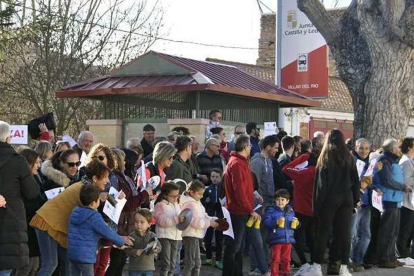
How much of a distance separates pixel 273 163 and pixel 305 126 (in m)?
24.9

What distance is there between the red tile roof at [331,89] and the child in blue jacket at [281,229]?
25.3 meters

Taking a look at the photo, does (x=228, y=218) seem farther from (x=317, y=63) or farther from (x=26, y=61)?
(x=26, y=61)

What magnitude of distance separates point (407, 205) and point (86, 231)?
6.55 metres

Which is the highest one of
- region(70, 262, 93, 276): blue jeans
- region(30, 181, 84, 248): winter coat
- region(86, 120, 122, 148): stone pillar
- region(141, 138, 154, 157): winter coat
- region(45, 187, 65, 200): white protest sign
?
region(86, 120, 122, 148): stone pillar

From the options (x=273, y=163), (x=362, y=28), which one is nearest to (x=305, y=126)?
(x=362, y=28)

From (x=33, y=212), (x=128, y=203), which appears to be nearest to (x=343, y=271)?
(x=128, y=203)

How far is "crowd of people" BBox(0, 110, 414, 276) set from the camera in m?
8.16

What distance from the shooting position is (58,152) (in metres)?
9.48

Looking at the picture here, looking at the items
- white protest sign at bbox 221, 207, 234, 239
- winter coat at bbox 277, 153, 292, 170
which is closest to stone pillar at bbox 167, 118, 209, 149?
winter coat at bbox 277, 153, 292, 170

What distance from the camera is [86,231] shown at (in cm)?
807

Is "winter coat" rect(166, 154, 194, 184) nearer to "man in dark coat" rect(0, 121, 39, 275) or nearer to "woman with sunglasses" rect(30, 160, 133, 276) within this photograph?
"woman with sunglasses" rect(30, 160, 133, 276)

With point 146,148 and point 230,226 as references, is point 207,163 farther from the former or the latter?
point 230,226

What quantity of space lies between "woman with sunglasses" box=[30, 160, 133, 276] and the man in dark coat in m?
0.33

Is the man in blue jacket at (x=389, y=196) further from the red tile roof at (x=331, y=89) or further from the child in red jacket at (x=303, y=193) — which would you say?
the red tile roof at (x=331, y=89)
